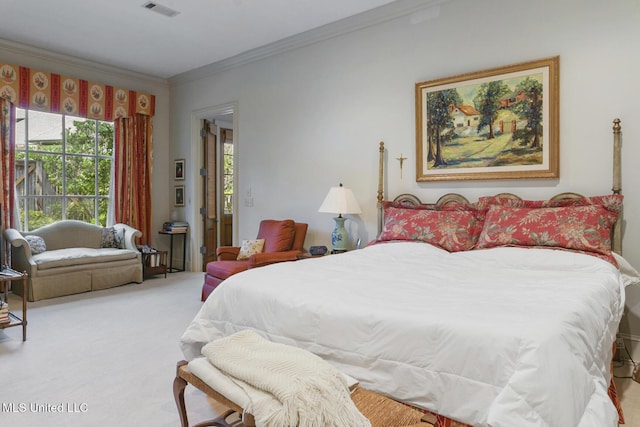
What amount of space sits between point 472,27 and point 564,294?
258 centimetres

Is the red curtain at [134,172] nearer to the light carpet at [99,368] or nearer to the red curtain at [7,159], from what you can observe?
the red curtain at [7,159]

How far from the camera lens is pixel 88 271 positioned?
4.80m

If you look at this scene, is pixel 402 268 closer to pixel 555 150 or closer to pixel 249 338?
pixel 249 338

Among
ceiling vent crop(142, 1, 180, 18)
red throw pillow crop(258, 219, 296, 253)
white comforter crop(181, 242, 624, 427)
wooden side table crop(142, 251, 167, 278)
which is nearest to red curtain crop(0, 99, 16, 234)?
wooden side table crop(142, 251, 167, 278)

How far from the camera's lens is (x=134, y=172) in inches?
231

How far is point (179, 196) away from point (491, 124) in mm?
4572

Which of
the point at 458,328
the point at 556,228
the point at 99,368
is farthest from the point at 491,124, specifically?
the point at 99,368

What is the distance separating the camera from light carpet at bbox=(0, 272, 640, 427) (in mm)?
2115

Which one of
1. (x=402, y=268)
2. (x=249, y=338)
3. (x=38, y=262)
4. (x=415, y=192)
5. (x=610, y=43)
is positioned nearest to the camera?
(x=249, y=338)

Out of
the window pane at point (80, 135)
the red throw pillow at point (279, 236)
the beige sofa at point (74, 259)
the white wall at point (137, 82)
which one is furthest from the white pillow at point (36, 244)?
the red throw pillow at point (279, 236)

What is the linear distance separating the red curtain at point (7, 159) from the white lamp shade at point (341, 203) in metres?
3.65

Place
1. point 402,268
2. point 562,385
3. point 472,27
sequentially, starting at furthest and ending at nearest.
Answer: point 472,27
point 402,268
point 562,385

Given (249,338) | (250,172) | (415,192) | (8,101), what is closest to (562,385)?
(249,338)

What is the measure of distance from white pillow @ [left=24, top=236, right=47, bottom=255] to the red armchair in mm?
1996
